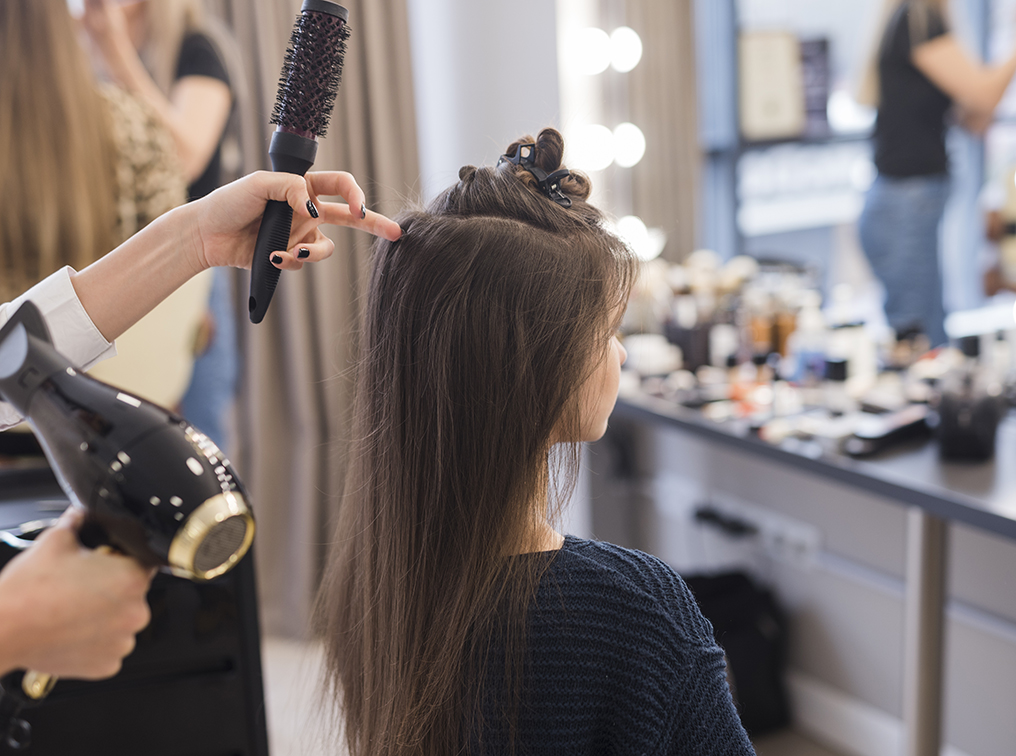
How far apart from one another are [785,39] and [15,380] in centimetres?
196

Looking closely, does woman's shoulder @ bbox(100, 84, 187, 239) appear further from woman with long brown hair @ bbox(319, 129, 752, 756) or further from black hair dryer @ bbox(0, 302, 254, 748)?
black hair dryer @ bbox(0, 302, 254, 748)

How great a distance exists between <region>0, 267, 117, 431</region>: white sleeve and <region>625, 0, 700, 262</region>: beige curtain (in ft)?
5.84

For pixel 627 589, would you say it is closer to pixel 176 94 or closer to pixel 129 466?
pixel 129 466

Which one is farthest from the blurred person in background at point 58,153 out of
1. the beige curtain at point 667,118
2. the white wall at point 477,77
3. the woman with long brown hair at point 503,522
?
the woman with long brown hair at point 503,522

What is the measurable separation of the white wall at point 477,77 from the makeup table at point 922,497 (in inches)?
45.2

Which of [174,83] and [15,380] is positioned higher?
[174,83]

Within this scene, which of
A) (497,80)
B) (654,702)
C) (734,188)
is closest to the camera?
(654,702)

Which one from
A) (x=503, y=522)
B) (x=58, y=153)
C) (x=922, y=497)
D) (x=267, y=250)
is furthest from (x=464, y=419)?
(x=58, y=153)

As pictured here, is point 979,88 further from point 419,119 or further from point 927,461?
point 419,119

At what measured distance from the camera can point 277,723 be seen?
2.01m

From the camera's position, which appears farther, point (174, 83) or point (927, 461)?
point (174, 83)

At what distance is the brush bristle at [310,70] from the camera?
0.63m

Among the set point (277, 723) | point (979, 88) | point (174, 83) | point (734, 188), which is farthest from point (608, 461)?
point (174, 83)

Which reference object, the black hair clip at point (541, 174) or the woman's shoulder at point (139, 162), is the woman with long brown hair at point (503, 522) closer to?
the black hair clip at point (541, 174)
